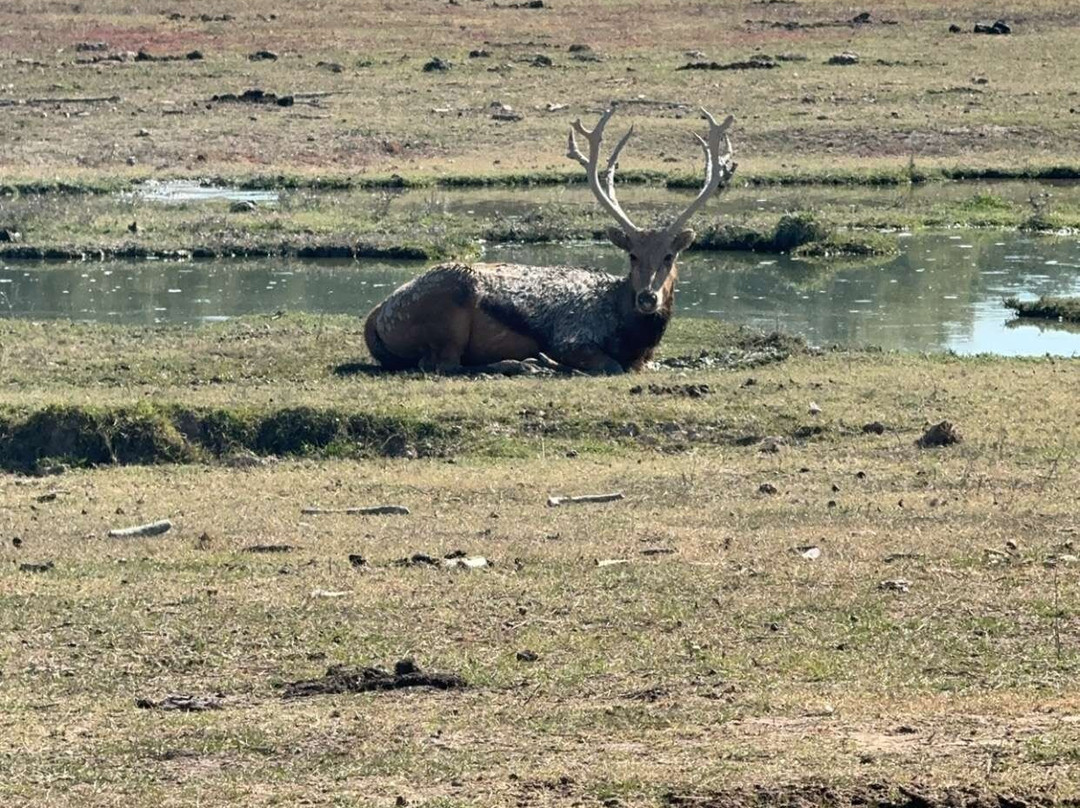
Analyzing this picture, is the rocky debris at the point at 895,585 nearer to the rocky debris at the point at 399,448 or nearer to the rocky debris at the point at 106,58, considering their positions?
the rocky debris at the point at 399,448

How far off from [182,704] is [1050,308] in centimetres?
1302

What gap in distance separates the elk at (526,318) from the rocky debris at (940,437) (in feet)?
10.0

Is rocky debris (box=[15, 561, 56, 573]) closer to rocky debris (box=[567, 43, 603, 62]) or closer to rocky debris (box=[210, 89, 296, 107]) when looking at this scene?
rocky debris (box=[210, 89, 296, 107])

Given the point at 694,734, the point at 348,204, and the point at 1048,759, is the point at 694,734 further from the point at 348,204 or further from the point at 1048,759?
the point at 348,204

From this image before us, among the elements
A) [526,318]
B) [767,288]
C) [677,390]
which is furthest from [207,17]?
[677,390]

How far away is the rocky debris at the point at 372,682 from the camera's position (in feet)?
24.8

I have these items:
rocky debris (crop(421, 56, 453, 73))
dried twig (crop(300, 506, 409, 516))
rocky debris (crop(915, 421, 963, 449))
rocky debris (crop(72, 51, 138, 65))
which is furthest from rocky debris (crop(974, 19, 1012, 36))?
dried twig (crop(300, 506, 409, 516))

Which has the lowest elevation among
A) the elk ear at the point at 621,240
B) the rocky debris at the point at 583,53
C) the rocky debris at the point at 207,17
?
the elk ear at the point at 621,240

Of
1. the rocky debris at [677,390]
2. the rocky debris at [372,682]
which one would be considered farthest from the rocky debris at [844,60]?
the rocky debris at [372,682]

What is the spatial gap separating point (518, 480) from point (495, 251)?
35.6ft

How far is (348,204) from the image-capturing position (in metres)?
25.7

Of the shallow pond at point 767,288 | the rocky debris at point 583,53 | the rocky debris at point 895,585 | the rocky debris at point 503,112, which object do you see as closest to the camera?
the rocky debris at point 895,585

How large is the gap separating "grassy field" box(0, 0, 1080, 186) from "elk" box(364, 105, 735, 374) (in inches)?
489

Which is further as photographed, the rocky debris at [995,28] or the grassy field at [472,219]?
the rocky debris at [995,28]
